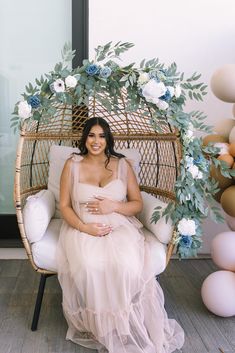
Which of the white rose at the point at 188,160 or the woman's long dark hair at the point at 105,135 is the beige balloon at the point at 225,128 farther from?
the woman's long dark hair at the point at 105,135

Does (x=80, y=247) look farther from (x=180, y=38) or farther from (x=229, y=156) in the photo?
(x=180, y=38)

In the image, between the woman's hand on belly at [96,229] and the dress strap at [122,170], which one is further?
the dress strap at [122,170]

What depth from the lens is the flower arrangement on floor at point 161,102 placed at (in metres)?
1.94

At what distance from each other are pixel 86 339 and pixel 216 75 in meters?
1.59

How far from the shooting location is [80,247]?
76.2 inches

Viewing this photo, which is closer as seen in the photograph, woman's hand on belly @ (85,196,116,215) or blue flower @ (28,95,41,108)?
blue flower @ (28,95,41,108)

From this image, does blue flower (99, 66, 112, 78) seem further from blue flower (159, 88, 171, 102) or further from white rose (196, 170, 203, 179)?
white rose (196, 170, 203, 179)

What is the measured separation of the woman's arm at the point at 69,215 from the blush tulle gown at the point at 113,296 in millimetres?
39

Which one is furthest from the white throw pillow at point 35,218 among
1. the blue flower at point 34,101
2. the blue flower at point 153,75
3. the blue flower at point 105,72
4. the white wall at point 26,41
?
the white wall at point 26,41

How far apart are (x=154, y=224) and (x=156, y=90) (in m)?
0.72

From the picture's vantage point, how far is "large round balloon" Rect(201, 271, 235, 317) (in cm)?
209

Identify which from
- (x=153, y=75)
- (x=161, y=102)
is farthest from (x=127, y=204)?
(x=153, y=75)

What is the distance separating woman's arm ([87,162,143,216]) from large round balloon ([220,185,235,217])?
1.53ft

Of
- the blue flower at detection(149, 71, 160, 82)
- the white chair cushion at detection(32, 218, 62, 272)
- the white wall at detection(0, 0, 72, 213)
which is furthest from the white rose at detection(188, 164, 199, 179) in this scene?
the white wall at detection(0, 0, 72, 213)
